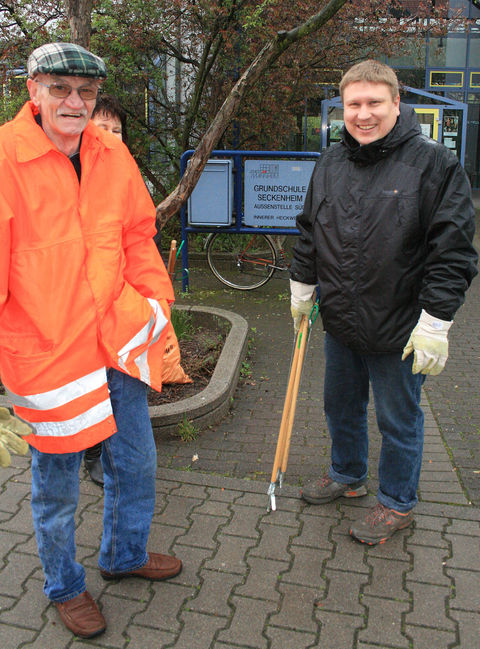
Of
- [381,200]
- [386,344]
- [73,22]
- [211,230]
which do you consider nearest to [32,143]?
[381,200]

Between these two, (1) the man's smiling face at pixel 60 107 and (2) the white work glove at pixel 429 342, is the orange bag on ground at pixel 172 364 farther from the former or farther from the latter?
(1) the man's smiling face at pixel 60 107

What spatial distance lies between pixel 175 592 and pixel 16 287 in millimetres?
1416

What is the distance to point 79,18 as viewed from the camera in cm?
441

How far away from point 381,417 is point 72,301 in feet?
4.91

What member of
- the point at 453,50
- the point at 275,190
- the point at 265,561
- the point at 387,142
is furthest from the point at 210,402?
the point at 453,50

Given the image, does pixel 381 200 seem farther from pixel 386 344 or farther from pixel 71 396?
pixel 71 396

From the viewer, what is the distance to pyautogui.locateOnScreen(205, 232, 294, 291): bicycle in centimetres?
778

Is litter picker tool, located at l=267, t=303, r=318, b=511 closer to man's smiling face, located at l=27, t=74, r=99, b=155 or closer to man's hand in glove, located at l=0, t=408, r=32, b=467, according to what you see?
man's hand in glove, located at l=0, t=408, r=32, b=467

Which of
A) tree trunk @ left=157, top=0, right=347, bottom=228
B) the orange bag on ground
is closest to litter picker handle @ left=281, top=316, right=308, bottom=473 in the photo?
the orange bag on ground

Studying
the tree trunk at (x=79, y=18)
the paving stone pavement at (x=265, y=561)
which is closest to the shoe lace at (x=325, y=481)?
the paving stone pavement at (x=265, y=561)

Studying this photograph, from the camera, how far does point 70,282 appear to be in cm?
216

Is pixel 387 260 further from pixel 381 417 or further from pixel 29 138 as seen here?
pixel 29 138

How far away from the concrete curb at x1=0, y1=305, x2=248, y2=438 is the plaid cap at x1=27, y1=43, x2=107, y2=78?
221 centimetres

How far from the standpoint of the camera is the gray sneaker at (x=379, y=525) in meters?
2.99
